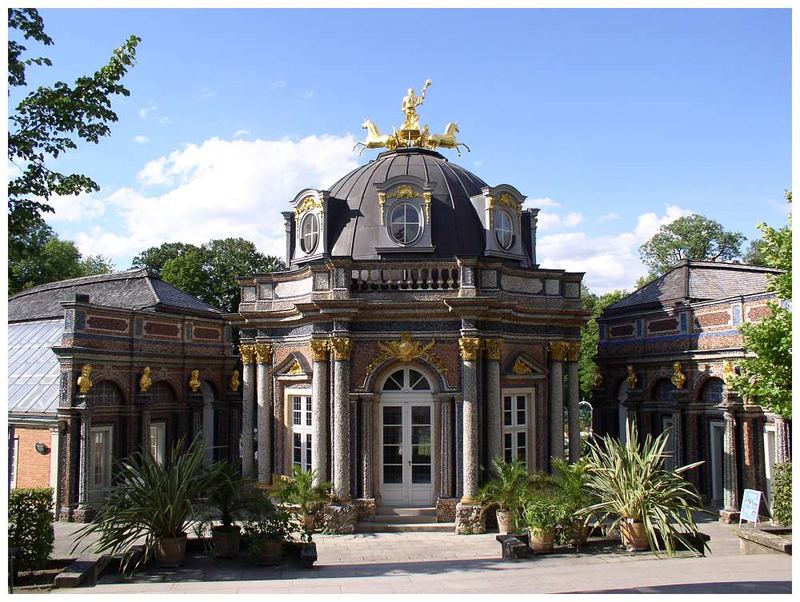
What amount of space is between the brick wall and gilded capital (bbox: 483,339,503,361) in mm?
11446

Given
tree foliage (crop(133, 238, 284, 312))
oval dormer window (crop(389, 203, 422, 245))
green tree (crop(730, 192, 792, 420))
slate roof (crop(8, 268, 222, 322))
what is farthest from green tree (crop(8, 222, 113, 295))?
green tree (crop(730, 192, 792, 420))

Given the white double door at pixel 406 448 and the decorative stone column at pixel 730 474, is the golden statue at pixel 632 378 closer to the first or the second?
the decorative stone column at pixel 730 474

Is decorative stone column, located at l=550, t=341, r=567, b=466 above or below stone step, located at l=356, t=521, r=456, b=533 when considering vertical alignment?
above

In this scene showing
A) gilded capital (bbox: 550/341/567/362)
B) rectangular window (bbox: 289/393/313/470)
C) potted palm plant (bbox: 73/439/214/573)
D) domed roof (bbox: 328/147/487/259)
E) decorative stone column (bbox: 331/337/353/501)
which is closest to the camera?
potted palm plant (bbox: 73/439/214/573)

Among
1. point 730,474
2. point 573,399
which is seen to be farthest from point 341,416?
point 730,474

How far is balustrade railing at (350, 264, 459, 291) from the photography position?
18.8 m

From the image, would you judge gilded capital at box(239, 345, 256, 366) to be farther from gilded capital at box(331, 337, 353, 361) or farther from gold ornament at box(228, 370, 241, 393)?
gold ornament at box(228, 370, 241, 393)

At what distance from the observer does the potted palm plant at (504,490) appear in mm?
17438

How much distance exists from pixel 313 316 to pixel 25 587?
353 inches

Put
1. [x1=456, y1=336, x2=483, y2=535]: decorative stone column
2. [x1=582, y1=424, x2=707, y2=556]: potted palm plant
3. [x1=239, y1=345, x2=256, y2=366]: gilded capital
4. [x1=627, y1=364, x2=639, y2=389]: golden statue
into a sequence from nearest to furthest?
[x1=582, y1=424, x2=707, y2=556]: potted palm plant
[x1=456, y1=336, x2=483, y2=535]: decorative stone column
[x1=239, y1=345, x2=256, y2=366]: gilded capital
[x1=627, y1=364, x2=639, y2=389]: golden statue

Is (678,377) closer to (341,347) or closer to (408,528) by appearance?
(408,528)

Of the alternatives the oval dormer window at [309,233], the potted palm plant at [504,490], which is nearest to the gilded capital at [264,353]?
the oval dormer window at [309,233]
